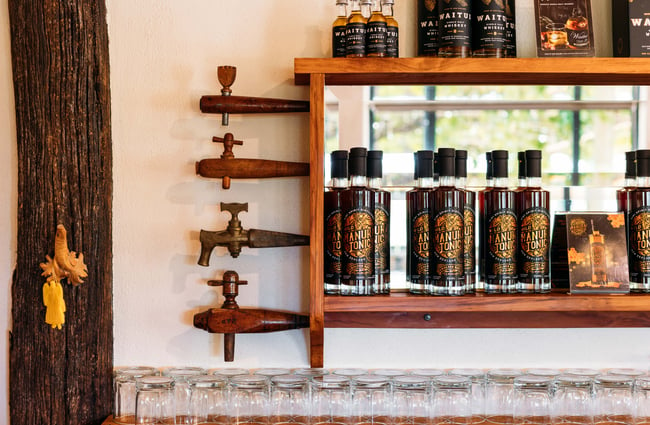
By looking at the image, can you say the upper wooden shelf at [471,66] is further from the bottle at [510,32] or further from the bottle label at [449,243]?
the bottle label at [449,243]

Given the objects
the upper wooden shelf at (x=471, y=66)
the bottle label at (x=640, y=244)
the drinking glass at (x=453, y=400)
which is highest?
the upper wooden shelf at (x=471, y=66)

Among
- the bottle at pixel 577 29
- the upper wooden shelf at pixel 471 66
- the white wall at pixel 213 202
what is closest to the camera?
the upper wooden shelf at pixel 471 66

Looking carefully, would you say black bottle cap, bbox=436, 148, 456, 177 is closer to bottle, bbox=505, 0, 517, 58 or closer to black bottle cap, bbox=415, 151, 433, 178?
black bottle cap, bbox=415, 151, 433, 178

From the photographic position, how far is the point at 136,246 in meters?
1.84

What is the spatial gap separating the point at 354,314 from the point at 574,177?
664 mm

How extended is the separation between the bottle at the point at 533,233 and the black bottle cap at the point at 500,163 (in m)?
0.05

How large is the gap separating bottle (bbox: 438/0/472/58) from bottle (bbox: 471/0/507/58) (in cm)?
3

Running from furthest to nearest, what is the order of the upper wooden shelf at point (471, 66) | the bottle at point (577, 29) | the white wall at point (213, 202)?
the white wall at point (213, 202) → the bottle at point (577, 29) → the upper wooden shelf at point (471, 66)

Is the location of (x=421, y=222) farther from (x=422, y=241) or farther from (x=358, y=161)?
(x=358, y=161)

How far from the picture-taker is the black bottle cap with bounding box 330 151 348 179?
5.54 feet

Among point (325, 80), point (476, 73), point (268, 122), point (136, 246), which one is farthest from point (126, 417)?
point (476, 73)

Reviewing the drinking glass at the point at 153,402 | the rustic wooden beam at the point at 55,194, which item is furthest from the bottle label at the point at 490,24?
the drinking glass at the point at 153,402

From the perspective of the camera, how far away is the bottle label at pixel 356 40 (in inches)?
64.7

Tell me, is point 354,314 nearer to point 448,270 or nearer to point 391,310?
point 391,310
